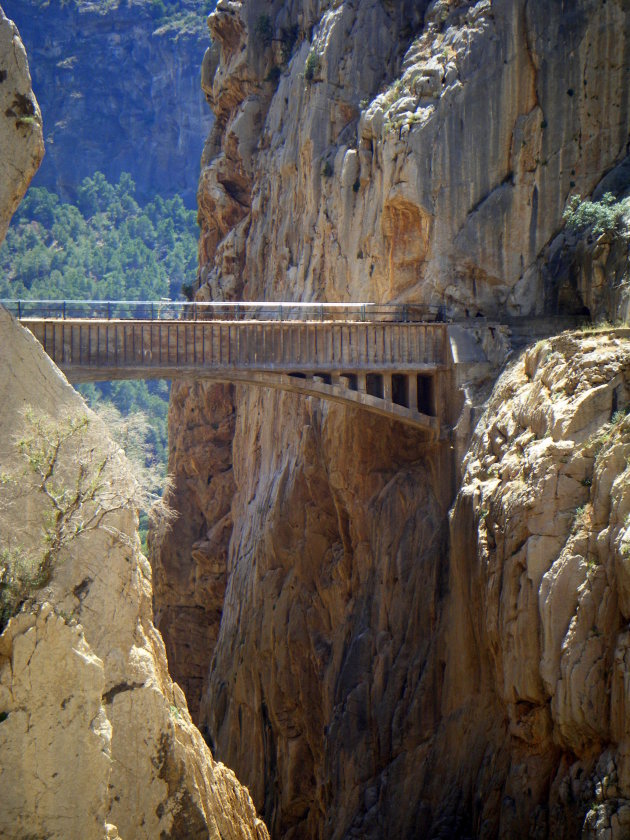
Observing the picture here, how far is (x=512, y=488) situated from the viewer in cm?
2678

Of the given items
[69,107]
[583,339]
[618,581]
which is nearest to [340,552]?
[583,339]

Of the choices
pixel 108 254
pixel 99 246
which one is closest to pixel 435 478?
pixel 108 254

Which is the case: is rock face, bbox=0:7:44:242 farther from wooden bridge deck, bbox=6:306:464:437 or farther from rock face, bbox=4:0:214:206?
rock face, bbox=4:0:214:206

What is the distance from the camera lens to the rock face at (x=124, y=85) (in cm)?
12812

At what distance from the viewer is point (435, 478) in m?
33.9

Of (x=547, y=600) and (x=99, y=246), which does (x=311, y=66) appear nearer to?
(x=547, y=600)

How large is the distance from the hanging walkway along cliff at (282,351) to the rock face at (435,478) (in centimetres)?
198

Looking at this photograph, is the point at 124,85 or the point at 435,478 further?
the point at 124,85

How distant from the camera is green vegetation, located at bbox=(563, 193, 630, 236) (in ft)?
104

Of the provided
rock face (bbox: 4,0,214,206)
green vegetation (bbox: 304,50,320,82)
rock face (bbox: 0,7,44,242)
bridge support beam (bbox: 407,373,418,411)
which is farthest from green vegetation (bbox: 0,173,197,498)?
rock face (bbox: 0,7,44,242)

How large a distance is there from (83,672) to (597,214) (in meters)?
19.4

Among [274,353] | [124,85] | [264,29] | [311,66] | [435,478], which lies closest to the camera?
[274,353]

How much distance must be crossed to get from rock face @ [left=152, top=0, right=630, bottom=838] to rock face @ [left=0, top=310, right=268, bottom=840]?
6.94 m

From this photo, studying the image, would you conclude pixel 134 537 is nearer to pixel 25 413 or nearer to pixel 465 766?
pixel 25 413
